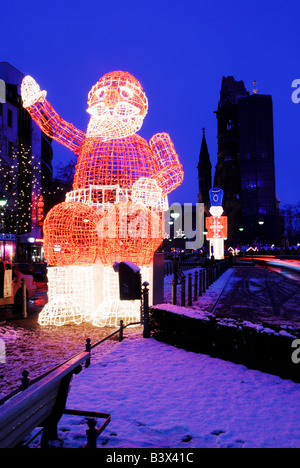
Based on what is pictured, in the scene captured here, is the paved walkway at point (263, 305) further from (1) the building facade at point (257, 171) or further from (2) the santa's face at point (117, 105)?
(1) the building facade at point (257, 171)

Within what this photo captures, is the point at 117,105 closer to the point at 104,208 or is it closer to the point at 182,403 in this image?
the point at 104,208

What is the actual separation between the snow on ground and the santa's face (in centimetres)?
456

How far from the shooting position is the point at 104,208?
25.2ft

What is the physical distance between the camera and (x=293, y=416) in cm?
346

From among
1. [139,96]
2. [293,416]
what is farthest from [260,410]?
[139,96]

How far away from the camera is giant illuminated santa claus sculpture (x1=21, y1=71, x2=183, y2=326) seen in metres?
7.20

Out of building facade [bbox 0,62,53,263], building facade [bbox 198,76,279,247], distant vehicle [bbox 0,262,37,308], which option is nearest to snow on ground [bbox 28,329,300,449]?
distant vehicle [bbox 0,262,37,308]

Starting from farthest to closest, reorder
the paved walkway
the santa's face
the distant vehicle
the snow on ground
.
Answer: the distant vehicle, the paved walkway, the santa's face, the snow on ground

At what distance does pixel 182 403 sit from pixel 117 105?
228 inches

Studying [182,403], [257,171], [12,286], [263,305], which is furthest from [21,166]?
[257,171]

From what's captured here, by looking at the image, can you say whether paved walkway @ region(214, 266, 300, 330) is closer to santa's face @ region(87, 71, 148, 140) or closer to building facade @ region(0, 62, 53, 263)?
santa's face @ region(87, 71, 148, 140)

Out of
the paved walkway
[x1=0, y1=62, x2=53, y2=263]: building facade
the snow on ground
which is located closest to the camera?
the snow on ground

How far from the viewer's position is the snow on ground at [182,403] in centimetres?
306

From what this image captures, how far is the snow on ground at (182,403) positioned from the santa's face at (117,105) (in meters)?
4.56
